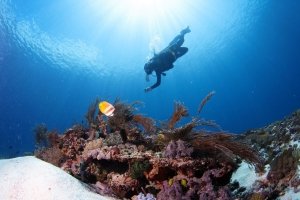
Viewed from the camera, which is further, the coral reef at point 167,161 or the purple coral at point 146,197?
the coral reef at point 167,161

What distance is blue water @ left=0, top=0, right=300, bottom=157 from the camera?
38.7 m

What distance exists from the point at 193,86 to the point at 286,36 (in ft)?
86.3

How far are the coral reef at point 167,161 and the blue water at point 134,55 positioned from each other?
48.6 ft

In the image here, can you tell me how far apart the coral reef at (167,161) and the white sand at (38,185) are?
2.09 feet

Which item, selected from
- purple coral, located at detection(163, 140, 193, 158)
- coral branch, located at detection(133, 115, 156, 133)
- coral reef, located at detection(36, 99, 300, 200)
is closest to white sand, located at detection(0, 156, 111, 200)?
coral reef, located at detection(36, 99, 300, 200)

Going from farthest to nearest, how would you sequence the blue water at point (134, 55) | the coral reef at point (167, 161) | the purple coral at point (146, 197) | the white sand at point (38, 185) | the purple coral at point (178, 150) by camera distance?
the blue water at point (134, 55) < the purple coral at point (178, 150) < the coral reef at point (167, 161) < the purple coral at point (146, 197) < the white sand at point (38, 185)

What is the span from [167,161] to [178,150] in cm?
26

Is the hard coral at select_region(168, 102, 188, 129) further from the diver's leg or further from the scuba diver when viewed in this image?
the diver's leg

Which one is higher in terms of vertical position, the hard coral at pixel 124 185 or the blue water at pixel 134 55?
the blue water at pixel 134 55

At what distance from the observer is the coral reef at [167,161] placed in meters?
4.79

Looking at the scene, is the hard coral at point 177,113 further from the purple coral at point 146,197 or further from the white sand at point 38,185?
the white sand at point 38,185

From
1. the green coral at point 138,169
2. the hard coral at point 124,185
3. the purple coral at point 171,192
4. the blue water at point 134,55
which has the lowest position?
the purple coral at point 171,192

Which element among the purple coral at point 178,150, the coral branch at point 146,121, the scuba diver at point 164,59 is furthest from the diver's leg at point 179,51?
the purple coral at point 178,150

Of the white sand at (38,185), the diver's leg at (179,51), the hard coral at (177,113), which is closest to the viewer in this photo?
the white sand at (38,185)
